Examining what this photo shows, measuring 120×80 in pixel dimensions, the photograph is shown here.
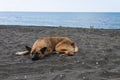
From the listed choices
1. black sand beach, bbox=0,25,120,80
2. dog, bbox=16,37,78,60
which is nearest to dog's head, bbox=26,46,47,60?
dog, bbox=16,37,78,60

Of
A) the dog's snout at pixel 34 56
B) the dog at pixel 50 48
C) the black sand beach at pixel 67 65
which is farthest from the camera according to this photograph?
the dog at pixel 50 48

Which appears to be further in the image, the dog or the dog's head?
the dog

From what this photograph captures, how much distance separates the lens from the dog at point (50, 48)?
1066cm

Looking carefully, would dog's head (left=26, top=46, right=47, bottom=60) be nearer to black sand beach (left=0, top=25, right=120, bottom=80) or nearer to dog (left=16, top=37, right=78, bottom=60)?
dog (left=16, top=37, right=78, bottom=60)

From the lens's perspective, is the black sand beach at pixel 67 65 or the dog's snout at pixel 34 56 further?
the dog's snout at pixel 34 56

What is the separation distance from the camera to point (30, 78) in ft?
26.4

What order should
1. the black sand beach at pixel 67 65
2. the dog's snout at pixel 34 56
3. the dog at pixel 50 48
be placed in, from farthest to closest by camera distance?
1. the dog at pixel 50 48
2. the dog's snout at pixel 34 56
3. the black sand beach at pixel 67 65

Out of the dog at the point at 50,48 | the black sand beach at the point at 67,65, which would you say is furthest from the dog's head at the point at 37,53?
the black sand beach at the point at 67,65

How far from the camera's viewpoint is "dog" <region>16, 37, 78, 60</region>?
10.7m

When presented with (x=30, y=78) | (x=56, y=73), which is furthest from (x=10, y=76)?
(x=56, y=73)

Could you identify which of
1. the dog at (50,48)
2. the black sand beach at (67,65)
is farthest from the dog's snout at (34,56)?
the black sand beach at (67,65)

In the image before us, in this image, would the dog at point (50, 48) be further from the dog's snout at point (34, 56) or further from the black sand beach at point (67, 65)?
the black sand beach at point (67, 65)

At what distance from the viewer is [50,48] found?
11.2m

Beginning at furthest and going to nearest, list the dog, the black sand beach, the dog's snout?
the dog, the dog's snout, the black sand beach
